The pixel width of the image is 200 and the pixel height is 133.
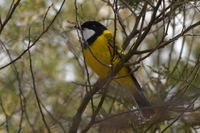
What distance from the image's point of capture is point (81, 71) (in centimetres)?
678

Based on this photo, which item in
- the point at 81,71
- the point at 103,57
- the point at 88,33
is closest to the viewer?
the point at 103,57

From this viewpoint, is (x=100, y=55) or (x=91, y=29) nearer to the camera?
(x=100, y=55)

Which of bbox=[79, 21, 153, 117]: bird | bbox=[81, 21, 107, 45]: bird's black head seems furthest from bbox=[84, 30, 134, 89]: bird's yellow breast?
bbox=[81, 21, 107, 45]: bird's black head

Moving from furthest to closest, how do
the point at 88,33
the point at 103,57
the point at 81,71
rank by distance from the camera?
the point at 81,71, the point at 88,33, the point at 103,57

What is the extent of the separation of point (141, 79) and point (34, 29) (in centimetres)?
146

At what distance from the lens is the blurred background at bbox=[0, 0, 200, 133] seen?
4.15 m

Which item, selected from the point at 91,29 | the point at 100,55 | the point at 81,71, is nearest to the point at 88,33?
the point at 91,29

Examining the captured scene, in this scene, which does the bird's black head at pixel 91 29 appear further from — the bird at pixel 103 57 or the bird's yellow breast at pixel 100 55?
the bird's yellow breast at pixel 100 55

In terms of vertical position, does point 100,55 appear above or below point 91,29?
below

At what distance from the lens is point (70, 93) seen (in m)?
6.24

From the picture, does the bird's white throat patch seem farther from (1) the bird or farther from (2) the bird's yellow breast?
(2) the bird's yellow breast

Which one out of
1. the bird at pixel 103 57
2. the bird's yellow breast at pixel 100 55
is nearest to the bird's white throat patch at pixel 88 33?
the bird at pixel 103 57

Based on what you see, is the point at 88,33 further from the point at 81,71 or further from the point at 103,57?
the point at 81,71

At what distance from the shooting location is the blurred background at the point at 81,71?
4.15 meters
